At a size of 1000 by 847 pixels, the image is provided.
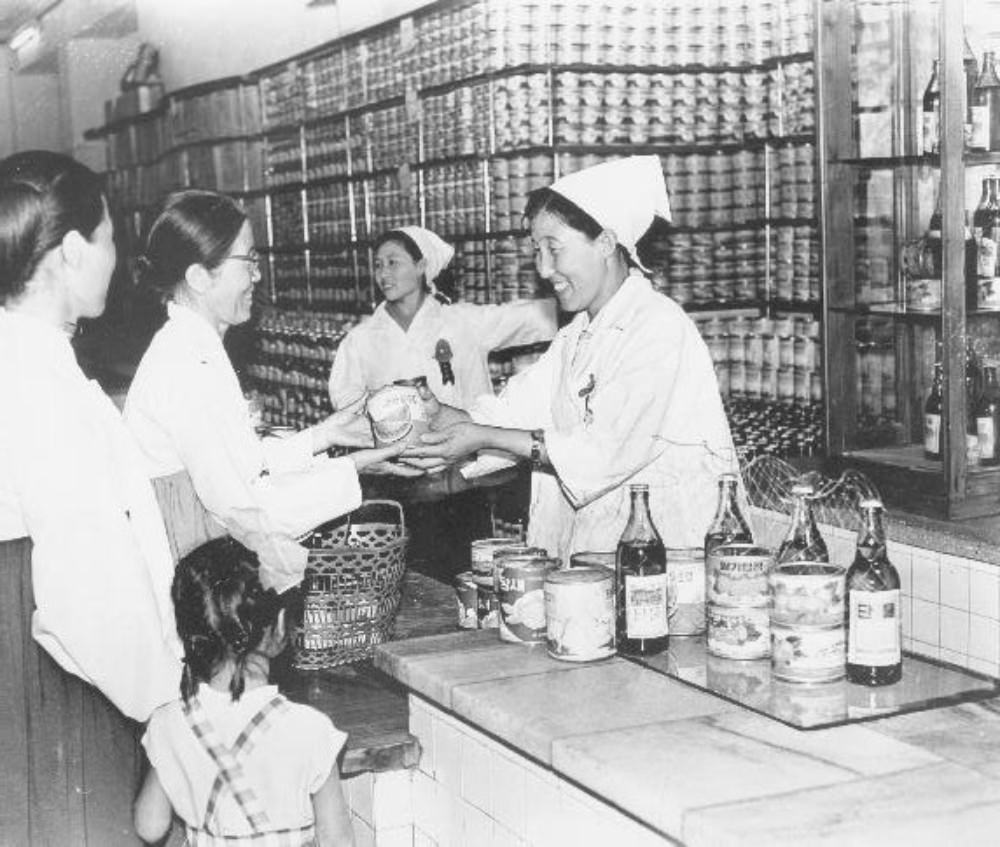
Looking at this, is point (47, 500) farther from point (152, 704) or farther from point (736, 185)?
point (736, 185)

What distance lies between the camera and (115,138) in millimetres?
12281

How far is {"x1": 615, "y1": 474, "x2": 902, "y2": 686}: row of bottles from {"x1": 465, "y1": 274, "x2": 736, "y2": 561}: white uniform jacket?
550 mm

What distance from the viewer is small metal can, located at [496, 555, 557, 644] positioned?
7.59 ft

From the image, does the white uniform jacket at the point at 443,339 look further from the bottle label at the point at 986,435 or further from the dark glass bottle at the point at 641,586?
the dark glass bottle at the point at 641,586

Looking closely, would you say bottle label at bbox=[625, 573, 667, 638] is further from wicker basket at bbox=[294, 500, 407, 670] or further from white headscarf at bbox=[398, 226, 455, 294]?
white headscarf at bbox=[398, 226, 455, 294]

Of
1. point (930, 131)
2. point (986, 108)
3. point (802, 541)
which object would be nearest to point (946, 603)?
point (802, 541)

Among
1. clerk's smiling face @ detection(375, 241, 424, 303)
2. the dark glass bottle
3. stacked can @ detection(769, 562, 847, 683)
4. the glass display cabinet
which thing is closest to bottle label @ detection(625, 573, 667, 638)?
the dark glass bottle

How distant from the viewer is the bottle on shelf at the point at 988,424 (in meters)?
3.75

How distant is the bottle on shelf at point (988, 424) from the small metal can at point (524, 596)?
6.02ft

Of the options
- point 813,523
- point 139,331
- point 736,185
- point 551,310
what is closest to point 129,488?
point 813,523

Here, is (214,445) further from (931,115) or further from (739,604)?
(931,115)

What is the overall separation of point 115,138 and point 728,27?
7.55 meters

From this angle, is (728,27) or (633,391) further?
(728,27)

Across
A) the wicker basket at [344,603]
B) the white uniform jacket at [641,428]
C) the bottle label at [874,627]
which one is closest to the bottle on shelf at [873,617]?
the bottle label at [874,627]
